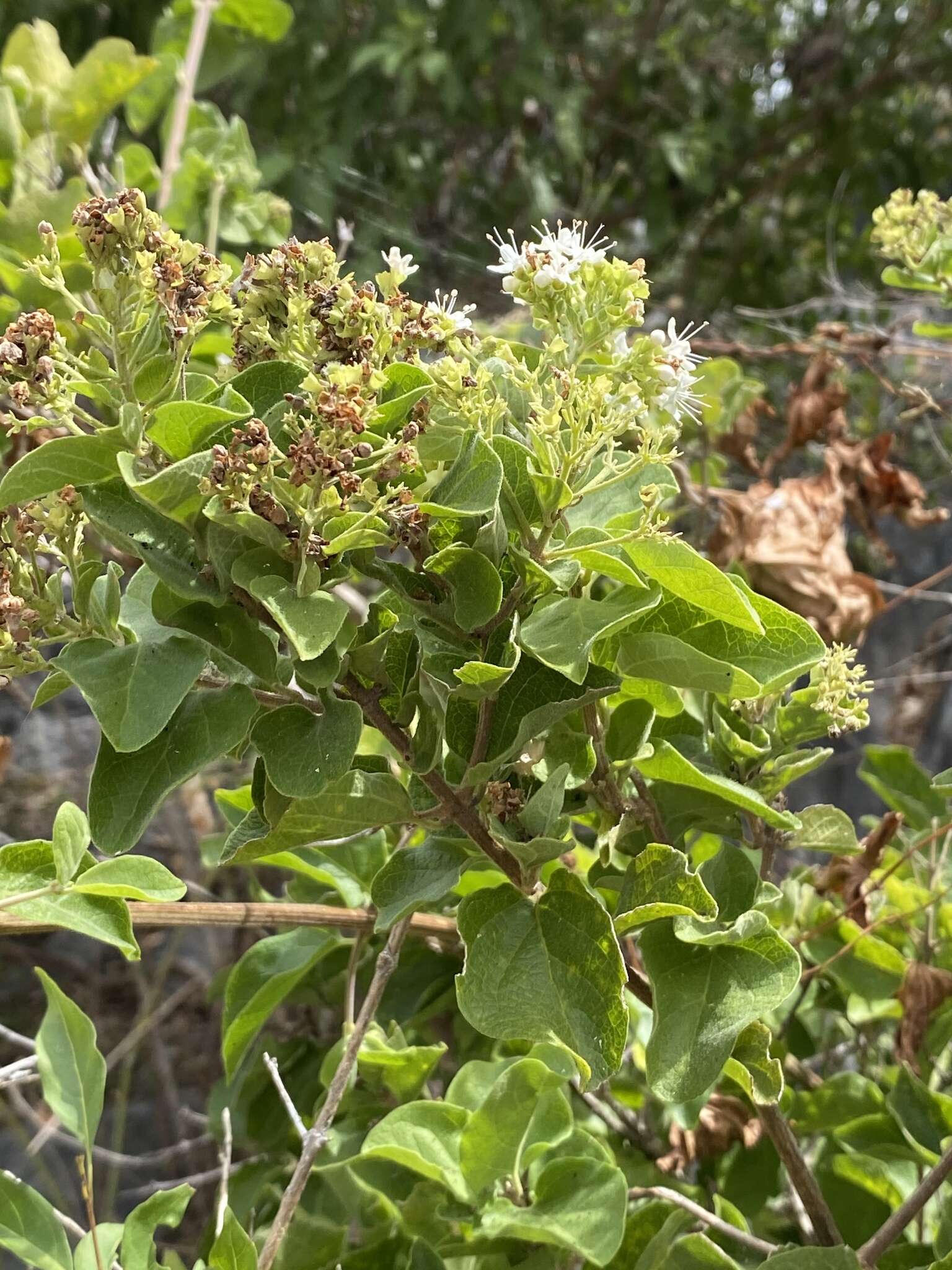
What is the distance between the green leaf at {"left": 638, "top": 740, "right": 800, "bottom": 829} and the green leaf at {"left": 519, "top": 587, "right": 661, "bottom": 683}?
11cm

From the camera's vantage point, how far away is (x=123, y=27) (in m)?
1.78

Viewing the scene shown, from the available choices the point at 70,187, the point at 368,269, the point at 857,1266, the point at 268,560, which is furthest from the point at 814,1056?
the point at 368,269

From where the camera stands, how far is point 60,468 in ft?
1.23

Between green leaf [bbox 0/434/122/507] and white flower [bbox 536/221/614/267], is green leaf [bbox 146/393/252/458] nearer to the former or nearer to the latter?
green leaf [bbox 0/434/122/507]

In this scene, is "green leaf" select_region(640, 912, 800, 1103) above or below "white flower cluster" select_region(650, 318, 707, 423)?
below

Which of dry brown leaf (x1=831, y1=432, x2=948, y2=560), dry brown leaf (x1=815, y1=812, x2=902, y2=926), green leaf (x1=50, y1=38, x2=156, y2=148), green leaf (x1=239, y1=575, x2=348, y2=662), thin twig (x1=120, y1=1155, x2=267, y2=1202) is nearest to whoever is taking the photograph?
green leaf (x1=239, y1=575, x2=348, y2=662)

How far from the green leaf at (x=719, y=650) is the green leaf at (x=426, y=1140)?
0.90 feet

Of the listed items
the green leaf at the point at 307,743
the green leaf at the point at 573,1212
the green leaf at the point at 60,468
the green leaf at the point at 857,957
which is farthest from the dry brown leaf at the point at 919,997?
the green leaf at the point at 60,468

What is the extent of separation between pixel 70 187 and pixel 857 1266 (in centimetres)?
92

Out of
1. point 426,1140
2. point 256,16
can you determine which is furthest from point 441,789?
point 256,16

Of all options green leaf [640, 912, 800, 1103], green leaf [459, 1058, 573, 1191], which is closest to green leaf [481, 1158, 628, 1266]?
green leaf [459, 1058, 573, 1191]

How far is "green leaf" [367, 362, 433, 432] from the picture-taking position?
0.39 m

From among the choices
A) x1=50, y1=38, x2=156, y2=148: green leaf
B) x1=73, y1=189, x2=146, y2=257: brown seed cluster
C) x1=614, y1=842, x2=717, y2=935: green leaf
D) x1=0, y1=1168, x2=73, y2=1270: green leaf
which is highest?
x1=50, y1=38, x2=156, y2=148: green leaf

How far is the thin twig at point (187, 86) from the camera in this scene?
1069 millimetres
